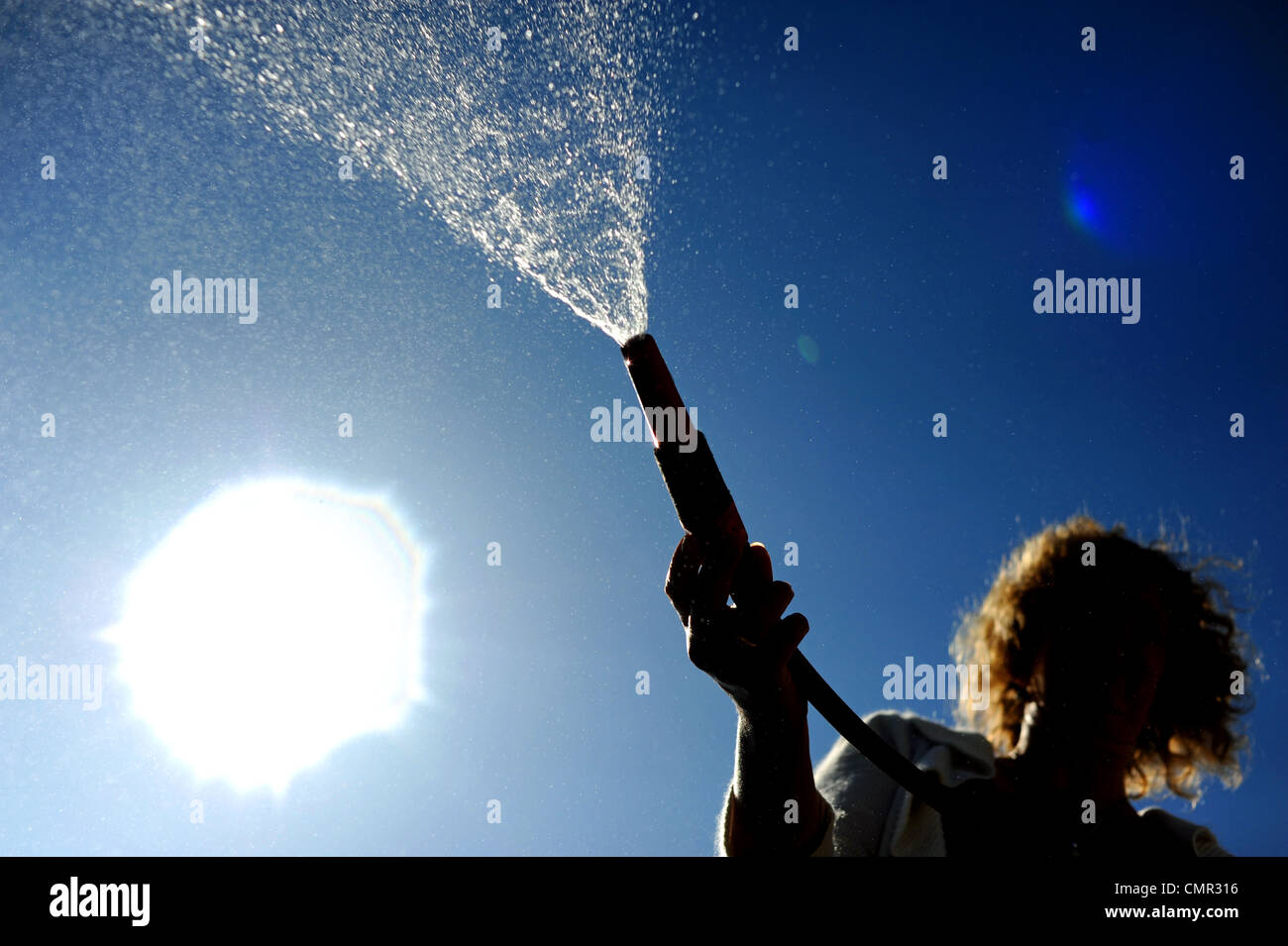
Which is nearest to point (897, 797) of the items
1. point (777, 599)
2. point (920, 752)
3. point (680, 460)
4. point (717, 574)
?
point (920, 752)

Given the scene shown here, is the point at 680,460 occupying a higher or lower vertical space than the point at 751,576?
higher

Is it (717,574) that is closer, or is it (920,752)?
(717,574)

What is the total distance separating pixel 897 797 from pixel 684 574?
1438mm

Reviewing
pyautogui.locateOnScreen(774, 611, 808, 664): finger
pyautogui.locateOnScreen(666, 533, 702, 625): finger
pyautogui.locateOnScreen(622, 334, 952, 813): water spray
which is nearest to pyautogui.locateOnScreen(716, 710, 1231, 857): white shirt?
pyautogui.locateOnScreen(774, 611, 808, 664): finger

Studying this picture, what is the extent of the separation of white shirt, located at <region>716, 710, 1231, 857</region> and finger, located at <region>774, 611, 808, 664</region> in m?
0.55

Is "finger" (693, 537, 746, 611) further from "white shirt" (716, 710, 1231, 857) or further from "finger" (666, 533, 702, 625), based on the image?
"white shirt" (716, 710, 1231, 857)

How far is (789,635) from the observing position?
184 centimetres

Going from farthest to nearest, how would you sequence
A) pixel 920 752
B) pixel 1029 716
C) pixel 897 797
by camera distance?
pixel 1029 716
pixel 920 752
pixel 897 797

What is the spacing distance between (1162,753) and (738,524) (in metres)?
3.56

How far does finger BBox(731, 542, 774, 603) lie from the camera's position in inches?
72.4

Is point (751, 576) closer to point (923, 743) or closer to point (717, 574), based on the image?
point (717, 574)

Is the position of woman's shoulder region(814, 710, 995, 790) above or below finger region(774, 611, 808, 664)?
below

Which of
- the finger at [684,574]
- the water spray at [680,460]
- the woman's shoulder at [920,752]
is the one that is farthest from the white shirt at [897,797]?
the water spray at [680,460]
